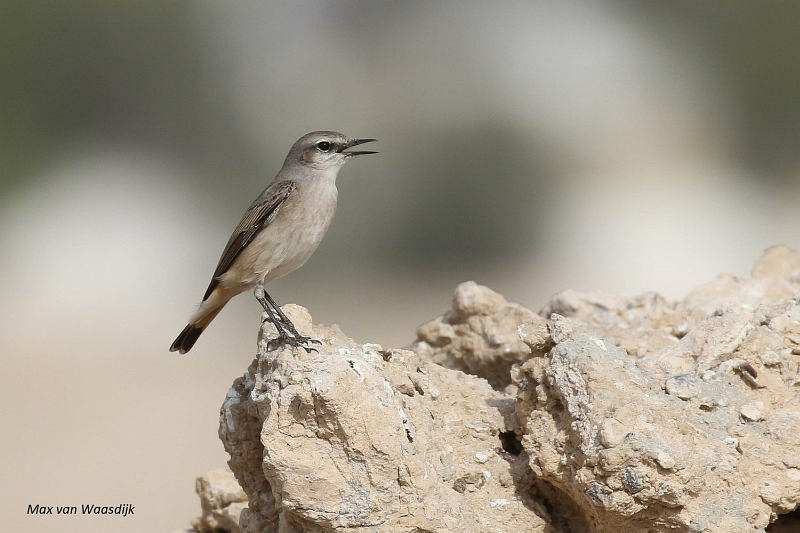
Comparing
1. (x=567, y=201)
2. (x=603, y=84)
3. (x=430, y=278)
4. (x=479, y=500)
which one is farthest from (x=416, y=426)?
(x=603, y=84)

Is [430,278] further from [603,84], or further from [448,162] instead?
[603,84]

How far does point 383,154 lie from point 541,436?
59.3 feet

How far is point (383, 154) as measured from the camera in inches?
867

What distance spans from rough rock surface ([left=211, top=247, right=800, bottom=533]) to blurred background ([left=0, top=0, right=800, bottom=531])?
481 inches

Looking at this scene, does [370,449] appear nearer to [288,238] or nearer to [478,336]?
[478,336]

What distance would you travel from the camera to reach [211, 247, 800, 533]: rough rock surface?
3.92 metres

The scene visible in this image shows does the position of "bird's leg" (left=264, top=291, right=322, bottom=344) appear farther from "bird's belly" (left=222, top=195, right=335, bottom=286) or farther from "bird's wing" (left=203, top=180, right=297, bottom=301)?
"bird's wing" (left=203, top=180, right=297, bottom=301)

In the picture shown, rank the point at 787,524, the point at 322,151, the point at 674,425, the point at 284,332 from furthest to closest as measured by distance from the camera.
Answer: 1. the point at 322,151
2. the point at 284,332
3. the point at 787,524
4. the point at 674,425

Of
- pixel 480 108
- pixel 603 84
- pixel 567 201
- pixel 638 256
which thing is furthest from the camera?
pixel 603 84

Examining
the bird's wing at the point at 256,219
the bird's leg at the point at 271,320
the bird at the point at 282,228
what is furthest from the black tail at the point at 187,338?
the bird's leg at the point at 271,320

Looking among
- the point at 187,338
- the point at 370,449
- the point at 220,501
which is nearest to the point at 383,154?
the point at 187,338

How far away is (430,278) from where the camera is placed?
71.3 feet

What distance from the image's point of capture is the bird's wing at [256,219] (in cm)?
671

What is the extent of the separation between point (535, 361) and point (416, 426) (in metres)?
0.58
